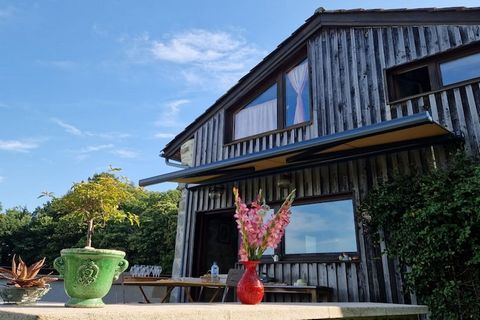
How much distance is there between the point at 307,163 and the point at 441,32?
2.67 meters

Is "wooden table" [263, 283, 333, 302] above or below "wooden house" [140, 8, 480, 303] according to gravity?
below

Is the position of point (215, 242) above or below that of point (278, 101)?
below

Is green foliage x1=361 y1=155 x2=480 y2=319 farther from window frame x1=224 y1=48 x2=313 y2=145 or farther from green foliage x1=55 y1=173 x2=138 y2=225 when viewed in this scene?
green foliage x1=55 y1=173 x2=138 y2=225

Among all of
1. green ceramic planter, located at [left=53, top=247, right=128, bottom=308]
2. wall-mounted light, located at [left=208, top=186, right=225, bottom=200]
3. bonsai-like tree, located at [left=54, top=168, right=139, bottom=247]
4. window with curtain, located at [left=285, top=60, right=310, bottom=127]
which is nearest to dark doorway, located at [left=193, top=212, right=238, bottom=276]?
wall-mounted light, located at [left=208, top=186, right=225, bottom=200]

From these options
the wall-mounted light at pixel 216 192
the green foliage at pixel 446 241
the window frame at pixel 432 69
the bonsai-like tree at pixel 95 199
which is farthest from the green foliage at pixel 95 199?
the green foliage at pixel 446 241

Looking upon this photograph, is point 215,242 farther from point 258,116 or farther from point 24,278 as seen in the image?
point 24,278

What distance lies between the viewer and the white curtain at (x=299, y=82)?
6.66 metres

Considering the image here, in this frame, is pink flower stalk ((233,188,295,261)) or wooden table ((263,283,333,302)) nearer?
pink flower stalk ((233,188,295,261))

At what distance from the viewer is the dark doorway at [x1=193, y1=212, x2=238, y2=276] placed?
7.22 m

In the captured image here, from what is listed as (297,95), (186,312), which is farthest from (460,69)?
(186,312)

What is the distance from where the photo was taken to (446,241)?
3.71m

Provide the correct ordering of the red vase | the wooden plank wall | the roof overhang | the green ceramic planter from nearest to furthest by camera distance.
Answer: the green ceramic planter → the red vase → the roof overhang → the wooden plank wall

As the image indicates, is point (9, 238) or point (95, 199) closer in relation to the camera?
point (95, 199)

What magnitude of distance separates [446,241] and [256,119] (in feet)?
14.2
